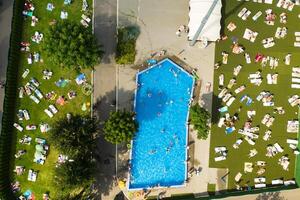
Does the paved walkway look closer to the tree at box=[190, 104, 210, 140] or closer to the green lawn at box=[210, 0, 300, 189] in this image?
the tree at box=[190, 104, 210, 140]

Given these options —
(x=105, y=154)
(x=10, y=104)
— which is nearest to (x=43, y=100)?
(x=10, y=104)

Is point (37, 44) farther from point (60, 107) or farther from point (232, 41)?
point (232, 41)

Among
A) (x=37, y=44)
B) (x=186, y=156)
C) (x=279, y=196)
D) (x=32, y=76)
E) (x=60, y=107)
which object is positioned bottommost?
(x=279, y=196)

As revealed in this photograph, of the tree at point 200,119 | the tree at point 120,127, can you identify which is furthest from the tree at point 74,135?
the tree at point 200,119

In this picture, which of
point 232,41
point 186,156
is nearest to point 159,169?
point 186,156

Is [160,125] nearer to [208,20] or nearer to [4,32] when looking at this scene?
[208,20]

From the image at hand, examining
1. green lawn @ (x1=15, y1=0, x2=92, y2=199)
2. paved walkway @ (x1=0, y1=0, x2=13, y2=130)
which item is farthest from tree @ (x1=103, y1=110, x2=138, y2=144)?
paved walkway @ (x1=0, y1=0, x2=13, y2=130)
